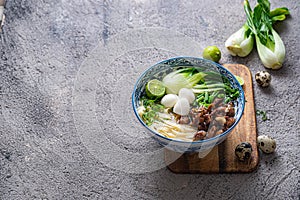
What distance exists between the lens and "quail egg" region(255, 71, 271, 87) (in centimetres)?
151

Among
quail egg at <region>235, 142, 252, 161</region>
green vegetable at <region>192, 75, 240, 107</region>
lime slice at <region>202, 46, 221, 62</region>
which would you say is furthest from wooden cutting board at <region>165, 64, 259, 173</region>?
lime slice at <region>202, 46, 221, 62</region>

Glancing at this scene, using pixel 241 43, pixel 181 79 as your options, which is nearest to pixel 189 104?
pixel 181 79

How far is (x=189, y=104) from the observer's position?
131 centimetres

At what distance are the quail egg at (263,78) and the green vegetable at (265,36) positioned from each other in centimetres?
7

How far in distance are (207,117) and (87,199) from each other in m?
0.44

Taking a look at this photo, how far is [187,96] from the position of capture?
1.31 metres

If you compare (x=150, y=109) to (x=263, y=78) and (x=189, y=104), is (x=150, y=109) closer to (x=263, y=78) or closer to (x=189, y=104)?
(x=189, y=104)

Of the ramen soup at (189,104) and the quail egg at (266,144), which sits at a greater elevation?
the ramen soup at (189,104)

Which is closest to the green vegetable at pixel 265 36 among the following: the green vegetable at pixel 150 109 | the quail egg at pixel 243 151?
the quail egg at pixel 243 151

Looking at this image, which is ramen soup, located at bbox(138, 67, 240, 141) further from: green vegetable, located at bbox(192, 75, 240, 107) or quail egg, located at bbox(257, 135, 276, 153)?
quail egg, located at bbox(257, 135, 276, 153)

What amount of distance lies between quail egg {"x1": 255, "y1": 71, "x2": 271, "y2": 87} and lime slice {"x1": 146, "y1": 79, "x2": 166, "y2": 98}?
382 millimetres

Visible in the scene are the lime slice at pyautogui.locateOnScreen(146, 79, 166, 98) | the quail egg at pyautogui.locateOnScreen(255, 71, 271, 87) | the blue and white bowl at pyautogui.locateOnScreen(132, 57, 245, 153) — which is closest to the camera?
the blue and white bowl at pyautogui.locateOnScreen(132, 57, 245, 153)

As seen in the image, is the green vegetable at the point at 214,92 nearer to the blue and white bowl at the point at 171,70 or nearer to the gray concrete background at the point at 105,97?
the blue and white bowl at the point at 171,70

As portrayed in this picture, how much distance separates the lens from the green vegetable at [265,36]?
5.14 ft
